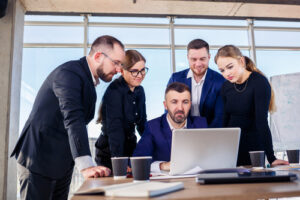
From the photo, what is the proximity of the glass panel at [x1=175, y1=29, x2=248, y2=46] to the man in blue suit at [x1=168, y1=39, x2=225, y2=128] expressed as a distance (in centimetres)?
293

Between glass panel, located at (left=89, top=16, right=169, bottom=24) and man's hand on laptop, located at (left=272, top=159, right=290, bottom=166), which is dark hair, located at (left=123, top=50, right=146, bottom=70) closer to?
man's hand on laptop, located at (left=272, top=159, right=290, bottom=166)

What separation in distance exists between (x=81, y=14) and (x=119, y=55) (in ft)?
11.9

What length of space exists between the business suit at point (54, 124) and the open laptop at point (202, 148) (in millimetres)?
507

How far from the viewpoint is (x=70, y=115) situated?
4.57ft

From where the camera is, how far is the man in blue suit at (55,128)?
58.3 inches

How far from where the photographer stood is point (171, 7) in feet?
16.0

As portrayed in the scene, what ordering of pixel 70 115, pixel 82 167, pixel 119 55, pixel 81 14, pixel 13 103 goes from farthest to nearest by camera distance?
pixel 81 14
pixel 13 103
pixel 119 55
pixel 70 115
pixel 82 167

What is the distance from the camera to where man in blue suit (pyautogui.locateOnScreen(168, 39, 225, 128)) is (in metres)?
2.33

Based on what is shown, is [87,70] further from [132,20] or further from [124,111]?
[132,20]

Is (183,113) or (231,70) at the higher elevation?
(231,70)

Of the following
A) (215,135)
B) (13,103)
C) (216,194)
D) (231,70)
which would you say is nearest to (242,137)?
(231,70)

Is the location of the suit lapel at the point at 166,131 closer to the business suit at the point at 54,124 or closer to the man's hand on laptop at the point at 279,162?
the business suit at the point at 54,124

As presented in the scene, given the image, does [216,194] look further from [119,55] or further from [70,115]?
[119,55]

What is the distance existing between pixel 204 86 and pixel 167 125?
58cm
